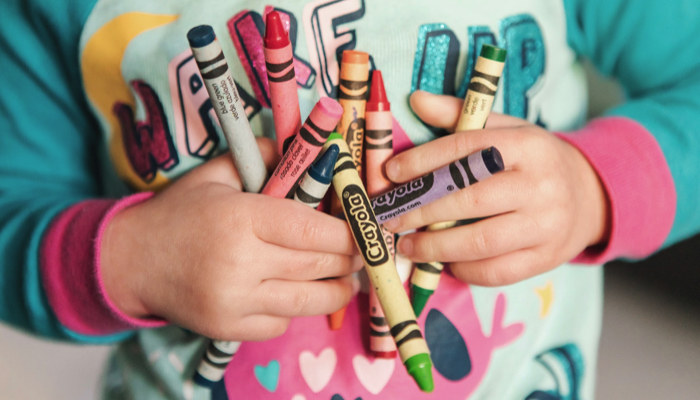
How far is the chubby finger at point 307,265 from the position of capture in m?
0.24

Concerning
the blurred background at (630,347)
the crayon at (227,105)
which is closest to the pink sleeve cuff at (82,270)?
the crayon at (227,105)

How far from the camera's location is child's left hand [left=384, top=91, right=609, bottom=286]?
0.81 ft

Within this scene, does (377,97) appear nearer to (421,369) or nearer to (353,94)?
(353,94)

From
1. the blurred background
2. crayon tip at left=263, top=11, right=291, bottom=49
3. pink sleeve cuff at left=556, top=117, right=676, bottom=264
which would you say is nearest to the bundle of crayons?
crayon tip at left=263, top=11, right=291, bottom=49

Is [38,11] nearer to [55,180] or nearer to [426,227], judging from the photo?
[55,180]

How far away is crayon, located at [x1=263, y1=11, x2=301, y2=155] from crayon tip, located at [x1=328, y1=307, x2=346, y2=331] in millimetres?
106

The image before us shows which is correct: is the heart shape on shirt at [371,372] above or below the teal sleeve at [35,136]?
below

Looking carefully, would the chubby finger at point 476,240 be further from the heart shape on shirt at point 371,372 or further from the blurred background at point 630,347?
the blurred background at point 630,347

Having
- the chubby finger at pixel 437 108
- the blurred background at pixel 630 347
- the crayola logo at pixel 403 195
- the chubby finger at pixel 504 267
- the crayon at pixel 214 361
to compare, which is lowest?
the blurred background at pixel 630 347

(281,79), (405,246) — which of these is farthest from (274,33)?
(405,246)

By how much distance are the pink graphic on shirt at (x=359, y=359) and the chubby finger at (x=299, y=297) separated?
0.14 feet

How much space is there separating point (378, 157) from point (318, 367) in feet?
0.45

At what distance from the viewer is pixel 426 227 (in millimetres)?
274

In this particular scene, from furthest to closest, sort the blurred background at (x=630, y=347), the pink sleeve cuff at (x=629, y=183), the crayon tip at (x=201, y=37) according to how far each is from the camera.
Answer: the blurred background at (x=630, y=347) < the pink sleeve cuff at (x=629, y=183) < the crayon tip at (x=201, y=37)
